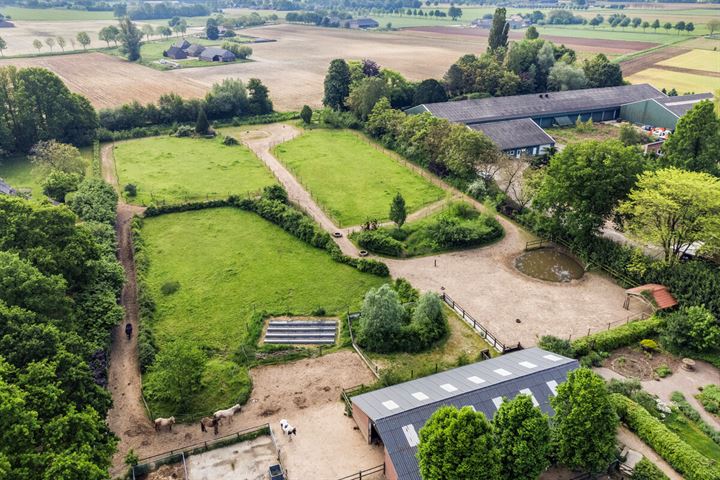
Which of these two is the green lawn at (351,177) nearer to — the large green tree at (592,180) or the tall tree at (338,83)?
the tall tree at (338,83)

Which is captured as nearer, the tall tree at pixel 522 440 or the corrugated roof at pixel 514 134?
the tall tree at pixel 522 440

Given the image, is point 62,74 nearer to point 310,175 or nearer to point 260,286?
point 310,175

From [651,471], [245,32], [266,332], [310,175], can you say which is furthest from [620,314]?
[245,32]

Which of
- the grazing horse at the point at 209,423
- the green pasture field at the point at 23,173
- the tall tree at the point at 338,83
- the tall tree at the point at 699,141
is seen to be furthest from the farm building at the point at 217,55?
the grazing horse at the point at 209,423

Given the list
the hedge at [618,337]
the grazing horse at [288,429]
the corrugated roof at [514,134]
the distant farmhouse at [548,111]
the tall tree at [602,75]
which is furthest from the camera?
the tall tree at [602,75]

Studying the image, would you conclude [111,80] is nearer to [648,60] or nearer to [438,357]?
[438,357]
